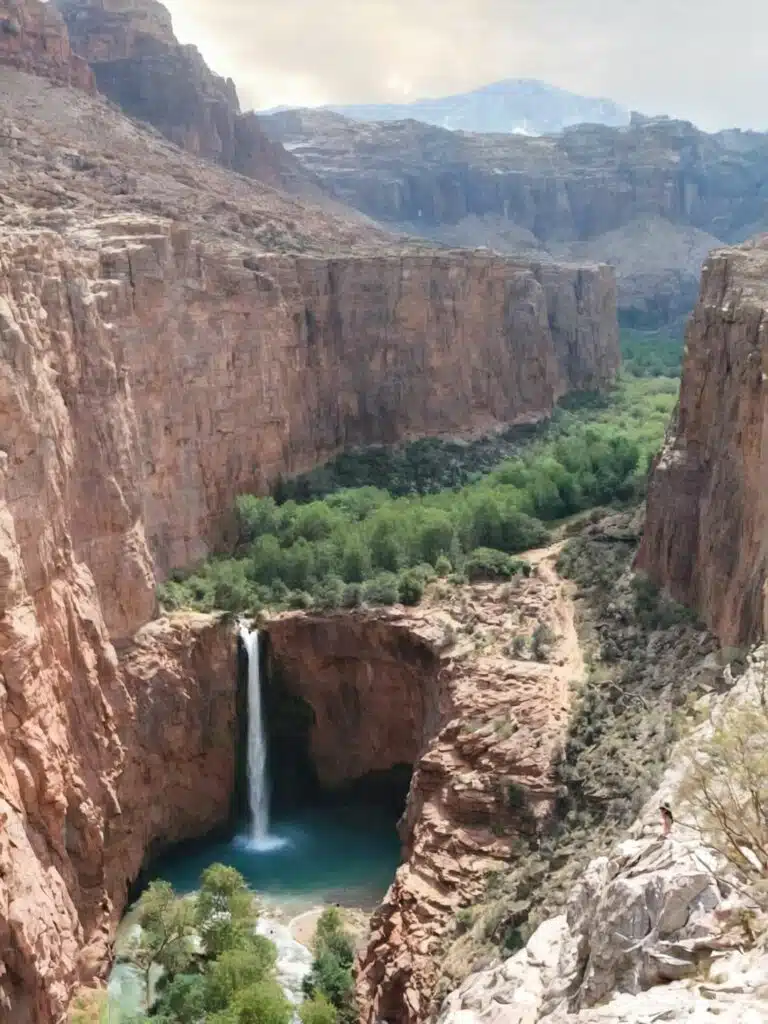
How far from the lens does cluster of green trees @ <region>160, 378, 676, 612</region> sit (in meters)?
41.6

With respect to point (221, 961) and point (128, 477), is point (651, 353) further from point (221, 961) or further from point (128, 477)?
point (221, 961)

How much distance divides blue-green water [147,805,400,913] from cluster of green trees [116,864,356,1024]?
299 cm

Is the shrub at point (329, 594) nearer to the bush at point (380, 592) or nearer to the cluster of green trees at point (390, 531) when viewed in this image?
the cluster of green trees at point (390, 531)

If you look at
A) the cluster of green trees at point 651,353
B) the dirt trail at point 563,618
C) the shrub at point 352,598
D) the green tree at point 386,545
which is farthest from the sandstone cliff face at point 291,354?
→ the dirt trail at point 563,618

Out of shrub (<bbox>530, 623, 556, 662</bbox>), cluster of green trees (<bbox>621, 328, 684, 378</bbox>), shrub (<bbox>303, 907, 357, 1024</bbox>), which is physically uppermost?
cluster of green trees (<bbox>621, 328, 684, 378</bbox>)

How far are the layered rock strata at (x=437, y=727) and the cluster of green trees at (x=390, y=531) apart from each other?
1455 mm

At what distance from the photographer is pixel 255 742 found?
134 ft

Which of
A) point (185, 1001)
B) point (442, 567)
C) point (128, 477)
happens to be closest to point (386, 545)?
point (442, 567)

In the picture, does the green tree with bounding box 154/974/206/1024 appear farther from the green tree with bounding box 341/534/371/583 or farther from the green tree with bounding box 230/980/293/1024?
the green tree with bounding box 341/534/371/583

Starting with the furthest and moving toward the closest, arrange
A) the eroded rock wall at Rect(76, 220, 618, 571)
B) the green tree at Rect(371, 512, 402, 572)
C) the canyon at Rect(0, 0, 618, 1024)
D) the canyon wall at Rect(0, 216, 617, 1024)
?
the green tree at Rect(371, 512, 402, 572) < the eroded rock wall at Rect(76, 220, 618, 571) < the canyon at Rect(0, 0, 618, 1024) < the canyon wall at Rect(0, 216, 617, 1024)

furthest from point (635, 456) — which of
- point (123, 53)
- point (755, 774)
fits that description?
point (123, 53)

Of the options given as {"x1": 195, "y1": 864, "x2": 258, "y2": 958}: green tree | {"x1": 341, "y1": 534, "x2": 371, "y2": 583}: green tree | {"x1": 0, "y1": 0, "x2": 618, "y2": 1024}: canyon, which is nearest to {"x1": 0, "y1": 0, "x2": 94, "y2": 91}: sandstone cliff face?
{"x1": 0, "y1": 0, "x2": 618, "y2": 1024}: canyon

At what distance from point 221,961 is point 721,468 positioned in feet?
66.2

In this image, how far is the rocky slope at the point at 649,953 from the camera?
1116cm
